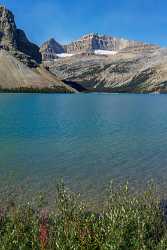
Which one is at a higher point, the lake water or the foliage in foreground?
the foliage in foreground

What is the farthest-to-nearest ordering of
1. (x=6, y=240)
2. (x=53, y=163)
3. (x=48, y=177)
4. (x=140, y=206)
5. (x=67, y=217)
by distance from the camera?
(x=53, y=163), (x=48, y=177), (x=140, y=206), (x=67, y=217), (x=6, y=240)

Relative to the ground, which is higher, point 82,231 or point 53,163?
point 82,231

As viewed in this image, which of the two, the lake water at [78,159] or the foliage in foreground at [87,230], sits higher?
the foliage in foreground at [87,230]

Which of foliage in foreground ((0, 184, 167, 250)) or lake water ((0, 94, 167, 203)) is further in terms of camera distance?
lake water ((0, 94, 167, 203))

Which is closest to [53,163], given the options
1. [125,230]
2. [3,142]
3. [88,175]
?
[88,175]

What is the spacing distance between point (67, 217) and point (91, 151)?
3298 centimetres

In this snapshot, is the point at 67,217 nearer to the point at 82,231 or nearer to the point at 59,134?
the point at 82,231

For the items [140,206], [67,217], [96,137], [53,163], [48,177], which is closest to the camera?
[67,217]

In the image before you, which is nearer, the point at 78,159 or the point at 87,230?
the point at 87,230

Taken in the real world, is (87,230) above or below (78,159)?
above

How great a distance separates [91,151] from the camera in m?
47.9

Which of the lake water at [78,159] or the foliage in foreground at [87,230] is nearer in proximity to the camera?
the foliage in foreground at [87,230]

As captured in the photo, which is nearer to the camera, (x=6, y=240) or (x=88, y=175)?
(x=6, y=240)

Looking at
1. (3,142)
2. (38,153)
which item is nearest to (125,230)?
(38,153)
